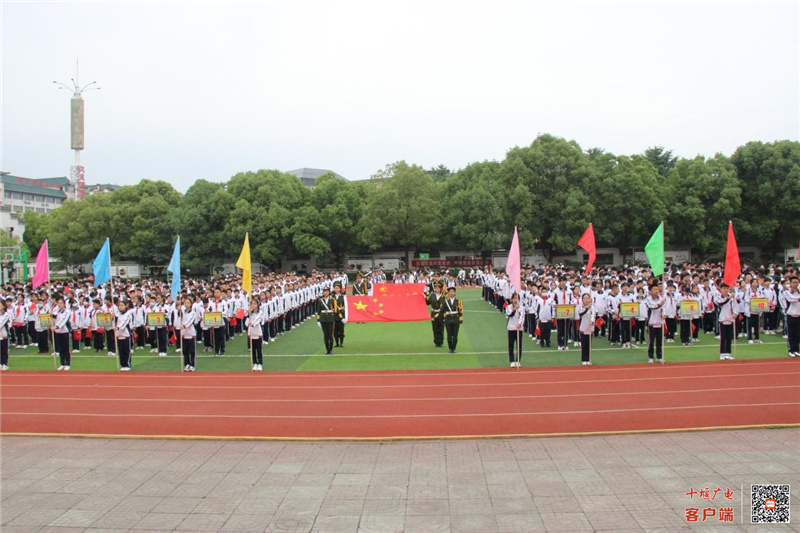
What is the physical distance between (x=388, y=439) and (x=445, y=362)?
19.7 ft

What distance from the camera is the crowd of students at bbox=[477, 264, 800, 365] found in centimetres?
1401

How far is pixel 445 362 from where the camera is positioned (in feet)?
48.5

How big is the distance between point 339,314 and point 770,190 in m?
38.9

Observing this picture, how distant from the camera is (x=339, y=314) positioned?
1630 centimetres

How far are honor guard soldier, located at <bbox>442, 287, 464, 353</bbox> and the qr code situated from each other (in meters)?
9.25

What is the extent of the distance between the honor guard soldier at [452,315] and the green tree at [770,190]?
118 feet

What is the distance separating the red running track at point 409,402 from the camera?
950 centimetres

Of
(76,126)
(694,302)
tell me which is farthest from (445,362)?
(76,126)

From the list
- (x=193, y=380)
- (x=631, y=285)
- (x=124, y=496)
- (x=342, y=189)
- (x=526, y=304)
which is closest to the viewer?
(x=124, y=496)

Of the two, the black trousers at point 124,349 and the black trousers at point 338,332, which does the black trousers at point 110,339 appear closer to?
the black trousers at point 124,349

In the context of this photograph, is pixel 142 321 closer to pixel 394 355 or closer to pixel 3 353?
pixel 3 353

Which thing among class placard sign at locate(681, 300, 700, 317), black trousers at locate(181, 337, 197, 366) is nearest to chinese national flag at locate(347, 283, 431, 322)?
black trousers at locate(181, 337, 197, 366)

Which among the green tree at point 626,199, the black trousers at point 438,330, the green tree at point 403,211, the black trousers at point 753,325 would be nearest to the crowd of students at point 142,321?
the black trousers at point 438,330

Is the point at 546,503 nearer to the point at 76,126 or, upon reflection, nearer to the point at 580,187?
the point at 580,187
